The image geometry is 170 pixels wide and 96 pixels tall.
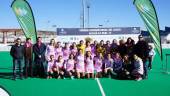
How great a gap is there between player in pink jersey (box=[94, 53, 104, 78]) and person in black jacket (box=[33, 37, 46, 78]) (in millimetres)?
2095

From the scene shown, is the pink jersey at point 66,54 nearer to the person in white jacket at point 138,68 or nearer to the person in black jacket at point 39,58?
the person in black jacket at point 39,58

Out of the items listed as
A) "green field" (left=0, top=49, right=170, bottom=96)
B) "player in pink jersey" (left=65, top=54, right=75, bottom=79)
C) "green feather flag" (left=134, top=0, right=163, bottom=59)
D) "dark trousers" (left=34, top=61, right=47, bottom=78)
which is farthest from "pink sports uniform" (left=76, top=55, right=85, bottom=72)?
"green feather flag" (left=134, top=0, right=163, bottom=59)

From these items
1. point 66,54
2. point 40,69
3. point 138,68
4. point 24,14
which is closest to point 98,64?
point 66,54

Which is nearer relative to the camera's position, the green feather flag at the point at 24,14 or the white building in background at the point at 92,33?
the green feather flag at the point at 24,14

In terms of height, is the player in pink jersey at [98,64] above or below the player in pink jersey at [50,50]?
below

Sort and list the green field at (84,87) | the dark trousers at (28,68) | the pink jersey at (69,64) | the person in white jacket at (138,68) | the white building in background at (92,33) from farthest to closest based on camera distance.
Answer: the white building in background at (92,33), the pink jersey at (69,64), the dark trousers at (28,68), the person in white jacket at (138,68), the green field at (84,87)

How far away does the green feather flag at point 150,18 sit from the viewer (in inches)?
574

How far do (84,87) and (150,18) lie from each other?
4745 mm

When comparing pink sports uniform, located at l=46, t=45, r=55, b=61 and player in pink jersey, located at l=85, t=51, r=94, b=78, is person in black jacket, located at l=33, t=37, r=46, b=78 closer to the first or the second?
pink sports uniform, located at l=46, t=45, r=55, b=61

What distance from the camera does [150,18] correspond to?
1465 centimetres

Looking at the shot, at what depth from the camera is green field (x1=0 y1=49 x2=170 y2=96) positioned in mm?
10414

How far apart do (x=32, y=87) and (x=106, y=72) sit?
3.83 m

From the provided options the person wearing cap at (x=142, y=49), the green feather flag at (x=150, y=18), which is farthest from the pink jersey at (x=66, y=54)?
the green feather flag at (x=150, y=18)

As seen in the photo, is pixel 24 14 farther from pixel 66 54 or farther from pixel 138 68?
pixel 138 68
